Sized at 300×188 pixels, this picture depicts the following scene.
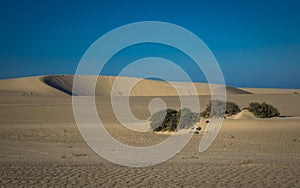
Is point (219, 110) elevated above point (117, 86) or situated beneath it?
situated beneath

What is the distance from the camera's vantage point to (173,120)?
77.2 ft

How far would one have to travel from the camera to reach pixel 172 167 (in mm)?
11555

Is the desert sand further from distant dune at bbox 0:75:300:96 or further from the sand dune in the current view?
distant dune at bbox 0:75:300:96

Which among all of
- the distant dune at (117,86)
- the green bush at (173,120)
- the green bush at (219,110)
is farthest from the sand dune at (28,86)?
the green bush at (173,120)

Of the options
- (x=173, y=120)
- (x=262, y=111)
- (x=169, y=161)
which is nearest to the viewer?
(x=169, y=161)

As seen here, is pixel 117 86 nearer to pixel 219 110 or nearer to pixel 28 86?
pixel 28 86

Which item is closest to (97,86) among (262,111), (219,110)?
(219,110)

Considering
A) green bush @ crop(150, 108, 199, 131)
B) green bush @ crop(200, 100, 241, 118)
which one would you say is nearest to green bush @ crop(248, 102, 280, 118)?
green bush @ crop(200, 100, 241, 118)

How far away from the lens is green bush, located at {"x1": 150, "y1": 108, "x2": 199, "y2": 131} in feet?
75.9

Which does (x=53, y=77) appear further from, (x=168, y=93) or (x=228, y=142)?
(x=228, y=142)

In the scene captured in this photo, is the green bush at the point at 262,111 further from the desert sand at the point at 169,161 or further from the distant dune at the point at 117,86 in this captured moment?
the distant dune at the point at 117,86

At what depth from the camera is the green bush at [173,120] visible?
23.1 m

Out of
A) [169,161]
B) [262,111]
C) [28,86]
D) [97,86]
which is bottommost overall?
[169,161]

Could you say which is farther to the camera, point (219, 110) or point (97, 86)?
point (97, 86)
